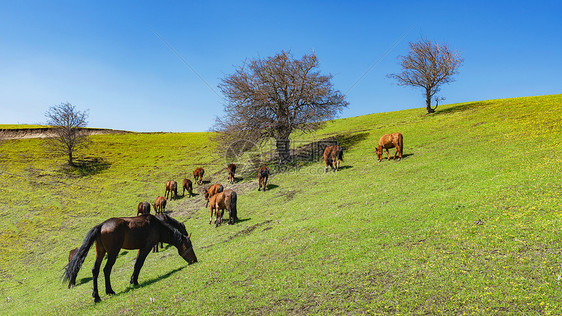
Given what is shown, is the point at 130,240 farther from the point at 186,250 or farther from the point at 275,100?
the point at 275,100

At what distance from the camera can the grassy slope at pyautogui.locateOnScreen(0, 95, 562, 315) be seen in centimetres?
736

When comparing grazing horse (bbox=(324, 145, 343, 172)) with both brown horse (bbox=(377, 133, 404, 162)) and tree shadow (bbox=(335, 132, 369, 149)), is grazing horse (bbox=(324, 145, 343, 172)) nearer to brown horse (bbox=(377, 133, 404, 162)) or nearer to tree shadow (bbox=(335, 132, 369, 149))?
brown horse (bbox=(377, 133, 404, 162))

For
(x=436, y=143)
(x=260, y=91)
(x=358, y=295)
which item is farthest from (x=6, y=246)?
(x=436, y=143)

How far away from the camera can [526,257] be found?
7832 mm

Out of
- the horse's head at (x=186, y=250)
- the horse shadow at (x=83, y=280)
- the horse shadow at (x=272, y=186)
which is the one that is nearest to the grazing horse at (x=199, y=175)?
the horse shadow at (x=272, y=186)

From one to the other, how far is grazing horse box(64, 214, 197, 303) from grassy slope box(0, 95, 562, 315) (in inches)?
31.4

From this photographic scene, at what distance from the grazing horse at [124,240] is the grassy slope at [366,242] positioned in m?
0.80

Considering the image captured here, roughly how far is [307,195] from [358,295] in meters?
15.3

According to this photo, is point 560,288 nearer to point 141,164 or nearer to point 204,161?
point 204,161

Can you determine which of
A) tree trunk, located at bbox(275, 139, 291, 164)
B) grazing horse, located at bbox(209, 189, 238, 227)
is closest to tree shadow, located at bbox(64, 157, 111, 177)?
tree trunk, located at bbox(275, 139, 291, 164)

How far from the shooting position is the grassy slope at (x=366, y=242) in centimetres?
736

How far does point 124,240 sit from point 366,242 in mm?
9005

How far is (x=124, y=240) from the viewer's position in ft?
34.5

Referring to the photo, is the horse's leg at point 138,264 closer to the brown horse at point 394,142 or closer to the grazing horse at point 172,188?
the brown horse at point 394,142
